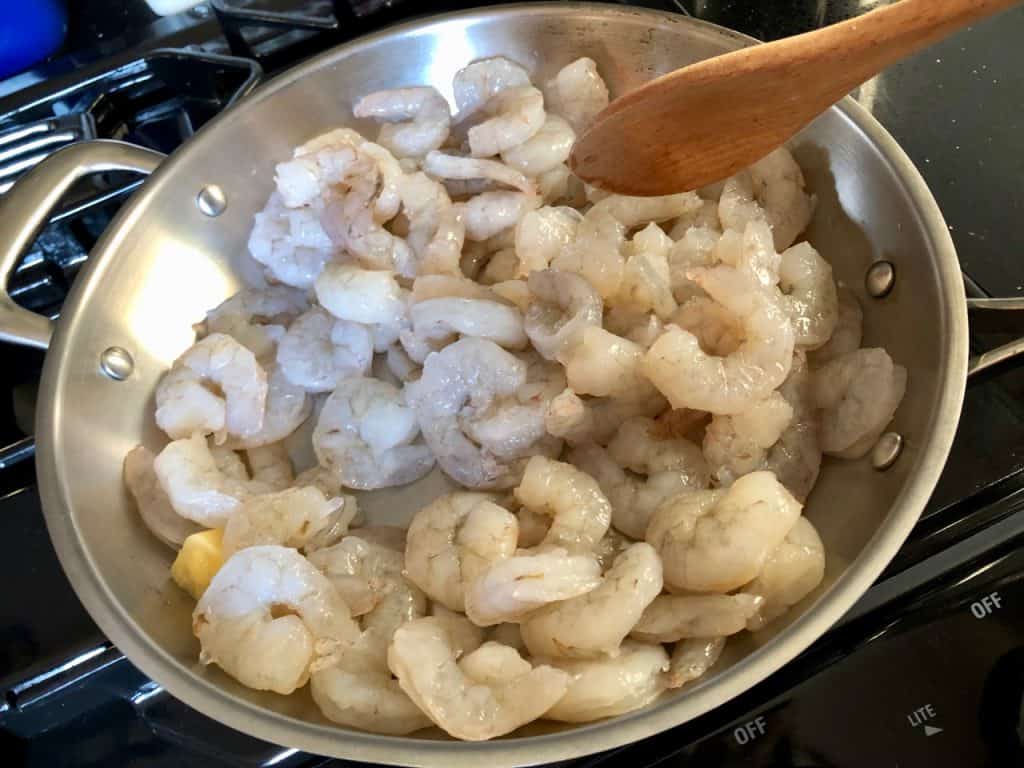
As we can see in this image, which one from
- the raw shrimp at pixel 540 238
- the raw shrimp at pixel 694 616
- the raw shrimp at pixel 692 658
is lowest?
the raw shrimp at pixel 692 658

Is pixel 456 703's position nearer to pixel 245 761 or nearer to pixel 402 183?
pixel 245 761

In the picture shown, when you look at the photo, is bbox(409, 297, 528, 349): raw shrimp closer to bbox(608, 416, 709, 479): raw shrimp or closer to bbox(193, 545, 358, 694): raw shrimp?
bbox(608, 416, 709, 479): raw shrimp

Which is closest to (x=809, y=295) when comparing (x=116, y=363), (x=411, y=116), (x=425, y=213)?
(x=425, y=213)

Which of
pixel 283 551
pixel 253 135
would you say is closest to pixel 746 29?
pixel 253 135

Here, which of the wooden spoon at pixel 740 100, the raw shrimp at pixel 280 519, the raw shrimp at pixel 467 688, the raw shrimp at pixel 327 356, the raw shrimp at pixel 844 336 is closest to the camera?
the raw shrimp at pixel 467 688

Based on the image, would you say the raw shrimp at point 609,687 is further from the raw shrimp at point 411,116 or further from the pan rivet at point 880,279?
the raw shrimp at point 411,116

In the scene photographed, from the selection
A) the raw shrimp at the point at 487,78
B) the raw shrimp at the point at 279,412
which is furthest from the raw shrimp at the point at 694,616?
the raw shrimp at the point at 487,78
